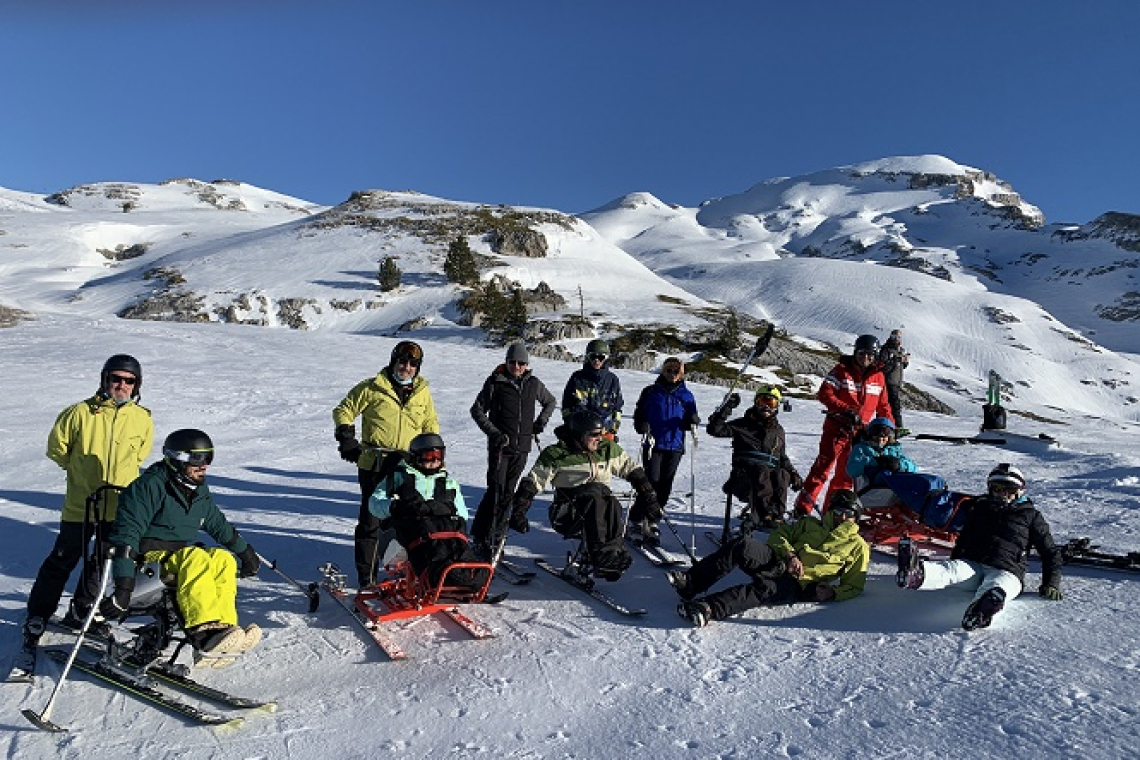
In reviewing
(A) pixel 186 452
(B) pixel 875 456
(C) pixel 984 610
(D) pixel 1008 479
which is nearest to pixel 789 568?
(C) pixel 984 610

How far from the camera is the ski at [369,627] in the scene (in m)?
5.08

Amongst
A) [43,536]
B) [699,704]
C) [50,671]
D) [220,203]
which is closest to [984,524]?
[699,704]

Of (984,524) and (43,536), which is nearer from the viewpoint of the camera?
(984,524)

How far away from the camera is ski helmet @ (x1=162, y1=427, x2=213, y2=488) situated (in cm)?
475

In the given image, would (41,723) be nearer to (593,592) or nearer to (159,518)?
(159,518)

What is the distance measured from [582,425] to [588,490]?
57 cm

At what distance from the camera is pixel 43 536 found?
311 inches

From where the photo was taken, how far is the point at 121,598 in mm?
4457

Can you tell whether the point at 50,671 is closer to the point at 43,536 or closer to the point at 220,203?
the point at 43,536

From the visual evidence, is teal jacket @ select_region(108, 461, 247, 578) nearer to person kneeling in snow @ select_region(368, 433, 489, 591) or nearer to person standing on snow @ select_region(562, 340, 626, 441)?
person kneeling in snow @ select_region(368, 433, 489, 591)

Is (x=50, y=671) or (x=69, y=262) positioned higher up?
(x=69, y=262)

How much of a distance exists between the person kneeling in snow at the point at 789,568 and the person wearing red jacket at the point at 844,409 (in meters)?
2.12

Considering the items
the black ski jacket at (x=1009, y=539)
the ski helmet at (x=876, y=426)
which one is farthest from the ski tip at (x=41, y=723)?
the ski helmet at (x=876, y=426)

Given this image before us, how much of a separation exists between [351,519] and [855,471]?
5934 mm
